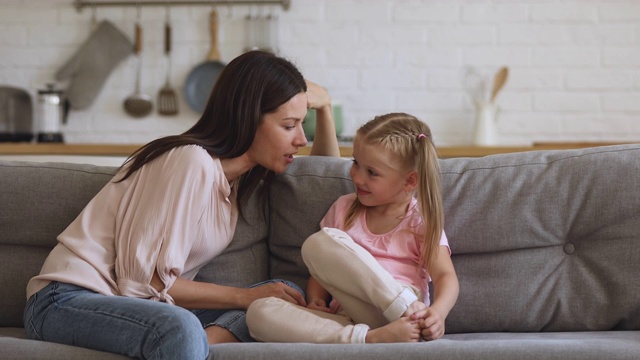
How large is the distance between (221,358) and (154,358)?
0.44 feet

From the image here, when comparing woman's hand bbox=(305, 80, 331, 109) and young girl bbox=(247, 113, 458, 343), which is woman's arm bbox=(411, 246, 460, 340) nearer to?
young girl bbox=(247, 113, 458, 343)

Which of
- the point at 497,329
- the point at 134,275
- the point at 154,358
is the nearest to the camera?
the point at 154,358

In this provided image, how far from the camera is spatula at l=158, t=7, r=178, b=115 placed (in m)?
4.12

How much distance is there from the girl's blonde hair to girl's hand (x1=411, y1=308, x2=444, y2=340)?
20cm

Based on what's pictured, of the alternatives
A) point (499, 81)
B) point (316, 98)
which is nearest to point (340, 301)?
point (316, 98)

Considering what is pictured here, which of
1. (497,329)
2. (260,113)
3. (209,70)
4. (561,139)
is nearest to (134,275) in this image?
(260,113)

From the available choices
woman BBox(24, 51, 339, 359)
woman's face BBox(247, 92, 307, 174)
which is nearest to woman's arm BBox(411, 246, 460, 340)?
woman BBox(24, 51, 339, 359)

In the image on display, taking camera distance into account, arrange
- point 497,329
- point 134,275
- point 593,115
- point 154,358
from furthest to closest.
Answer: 1. point 593,115
2. point 497,329
3. point 134,275
4. point 154,358

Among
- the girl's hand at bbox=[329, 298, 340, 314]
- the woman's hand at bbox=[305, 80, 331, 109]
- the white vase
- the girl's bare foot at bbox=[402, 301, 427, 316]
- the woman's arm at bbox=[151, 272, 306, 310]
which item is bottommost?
the girl's hand at bbox=[329, 298, 340, 314]

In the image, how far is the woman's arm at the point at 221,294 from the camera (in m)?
1.99

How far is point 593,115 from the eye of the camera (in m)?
4.05

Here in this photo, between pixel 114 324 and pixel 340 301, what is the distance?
1.66ft

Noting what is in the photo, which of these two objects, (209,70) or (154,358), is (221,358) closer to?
(154,358)

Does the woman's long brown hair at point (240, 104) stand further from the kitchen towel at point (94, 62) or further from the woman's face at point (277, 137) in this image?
the kitchen towel at point (94, 62)
